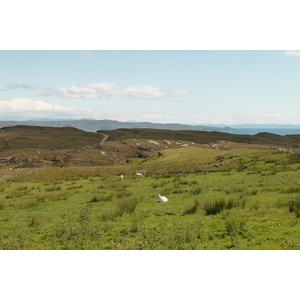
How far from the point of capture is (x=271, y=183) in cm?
2222

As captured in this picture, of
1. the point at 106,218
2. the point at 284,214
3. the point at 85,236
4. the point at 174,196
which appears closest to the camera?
the point at 85,236

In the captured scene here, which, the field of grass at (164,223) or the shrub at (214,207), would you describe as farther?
the shrub at (214,207)

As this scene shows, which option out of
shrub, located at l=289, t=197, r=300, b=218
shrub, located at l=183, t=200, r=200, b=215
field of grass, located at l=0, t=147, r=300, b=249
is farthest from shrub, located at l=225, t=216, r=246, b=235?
shrub, located at l=183, t=200, r=200, b=215

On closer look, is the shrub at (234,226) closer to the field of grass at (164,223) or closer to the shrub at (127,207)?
the field of grass at (164,223)

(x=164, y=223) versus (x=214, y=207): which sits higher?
(x=214, y=207)

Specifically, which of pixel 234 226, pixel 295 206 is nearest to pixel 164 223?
pixel 234 226

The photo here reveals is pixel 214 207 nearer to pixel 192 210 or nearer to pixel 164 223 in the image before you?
pixel 192 210

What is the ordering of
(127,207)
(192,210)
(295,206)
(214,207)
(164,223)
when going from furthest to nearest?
(127,207) < (192,210) < (214,207) < (295,206) < (164,223)

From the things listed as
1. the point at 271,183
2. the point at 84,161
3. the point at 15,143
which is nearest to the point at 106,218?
the point at 271,183

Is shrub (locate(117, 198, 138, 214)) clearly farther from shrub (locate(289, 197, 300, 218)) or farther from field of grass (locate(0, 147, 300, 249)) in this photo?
shrub (locate(289, 197, 300, 218))

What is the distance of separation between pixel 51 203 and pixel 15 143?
168 m

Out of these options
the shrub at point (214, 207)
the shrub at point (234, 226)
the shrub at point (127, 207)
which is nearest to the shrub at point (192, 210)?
the shrub at point (214, 207)

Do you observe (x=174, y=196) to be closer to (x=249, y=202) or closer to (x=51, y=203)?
(x=249, y=202)

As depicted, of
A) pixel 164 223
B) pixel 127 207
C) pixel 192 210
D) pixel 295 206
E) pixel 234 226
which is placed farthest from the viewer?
pixel 127 207
